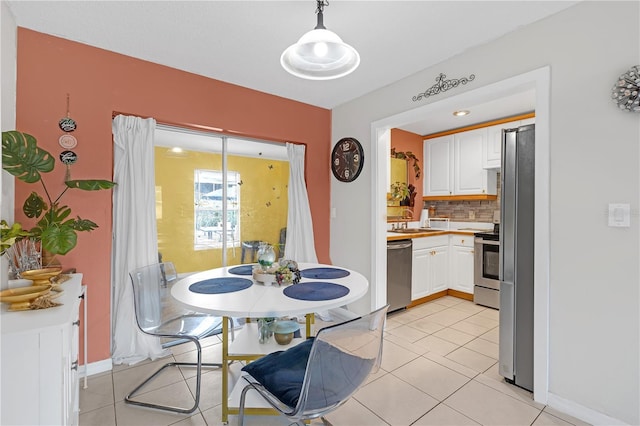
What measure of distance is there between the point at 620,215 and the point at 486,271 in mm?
2173

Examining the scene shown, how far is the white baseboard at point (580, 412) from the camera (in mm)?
1670

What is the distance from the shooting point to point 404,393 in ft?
6.68

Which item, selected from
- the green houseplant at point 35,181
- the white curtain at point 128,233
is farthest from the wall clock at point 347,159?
the green houseplant at point 35,181

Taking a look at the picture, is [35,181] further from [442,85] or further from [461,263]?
[461,263]

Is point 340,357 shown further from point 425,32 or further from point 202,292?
point 425,32

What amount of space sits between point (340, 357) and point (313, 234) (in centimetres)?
245

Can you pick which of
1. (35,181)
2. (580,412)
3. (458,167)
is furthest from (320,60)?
(458,167)

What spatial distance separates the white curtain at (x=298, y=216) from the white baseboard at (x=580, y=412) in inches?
91.6

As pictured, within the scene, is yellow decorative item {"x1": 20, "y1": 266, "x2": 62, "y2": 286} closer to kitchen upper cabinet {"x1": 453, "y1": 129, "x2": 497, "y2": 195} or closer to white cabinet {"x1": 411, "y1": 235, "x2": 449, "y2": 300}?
white cabinet {"x1": 411, "y1": 235, "x2": 449, "y2": 300}

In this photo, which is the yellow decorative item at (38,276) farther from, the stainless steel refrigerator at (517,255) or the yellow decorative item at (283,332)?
the stainless steel refrigerator at (517,255)

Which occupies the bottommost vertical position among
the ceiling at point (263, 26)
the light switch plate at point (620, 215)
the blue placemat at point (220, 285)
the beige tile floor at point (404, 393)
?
the beige tile floor at point (404, 393)

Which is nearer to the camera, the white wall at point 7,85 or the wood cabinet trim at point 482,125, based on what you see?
the white wall at point 7,85

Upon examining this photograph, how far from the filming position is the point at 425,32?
2.10m

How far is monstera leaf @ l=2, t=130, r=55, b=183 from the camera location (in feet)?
5.10
